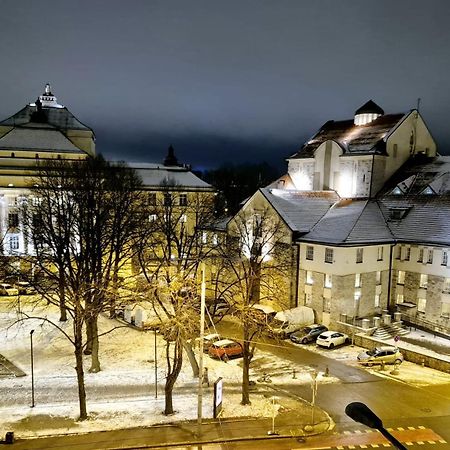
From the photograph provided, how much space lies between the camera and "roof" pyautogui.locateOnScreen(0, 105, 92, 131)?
6812 cm

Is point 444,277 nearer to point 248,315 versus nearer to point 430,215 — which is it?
point 430,215

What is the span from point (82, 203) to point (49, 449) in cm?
1744

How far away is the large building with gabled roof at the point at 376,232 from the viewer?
40156 millimetres

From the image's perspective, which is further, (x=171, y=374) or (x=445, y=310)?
(x=445, y=310)

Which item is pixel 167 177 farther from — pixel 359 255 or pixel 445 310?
pixel 445 310

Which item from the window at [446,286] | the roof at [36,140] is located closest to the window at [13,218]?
the roof at [36,140]

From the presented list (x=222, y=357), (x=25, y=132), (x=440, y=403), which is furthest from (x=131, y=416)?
(x=25, y=132)

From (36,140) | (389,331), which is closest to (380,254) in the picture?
(389,331)

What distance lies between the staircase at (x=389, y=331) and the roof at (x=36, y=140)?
47.5 m

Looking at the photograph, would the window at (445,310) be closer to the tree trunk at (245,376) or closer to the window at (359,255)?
the window at (359,255)

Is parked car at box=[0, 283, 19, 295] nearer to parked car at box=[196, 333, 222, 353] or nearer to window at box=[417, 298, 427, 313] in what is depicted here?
parked car at box=[196, 333, 222, 353]

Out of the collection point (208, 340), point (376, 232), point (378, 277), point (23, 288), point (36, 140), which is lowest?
point (208, 340)

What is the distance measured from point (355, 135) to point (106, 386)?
41.9 metres

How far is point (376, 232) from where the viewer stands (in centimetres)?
4288
